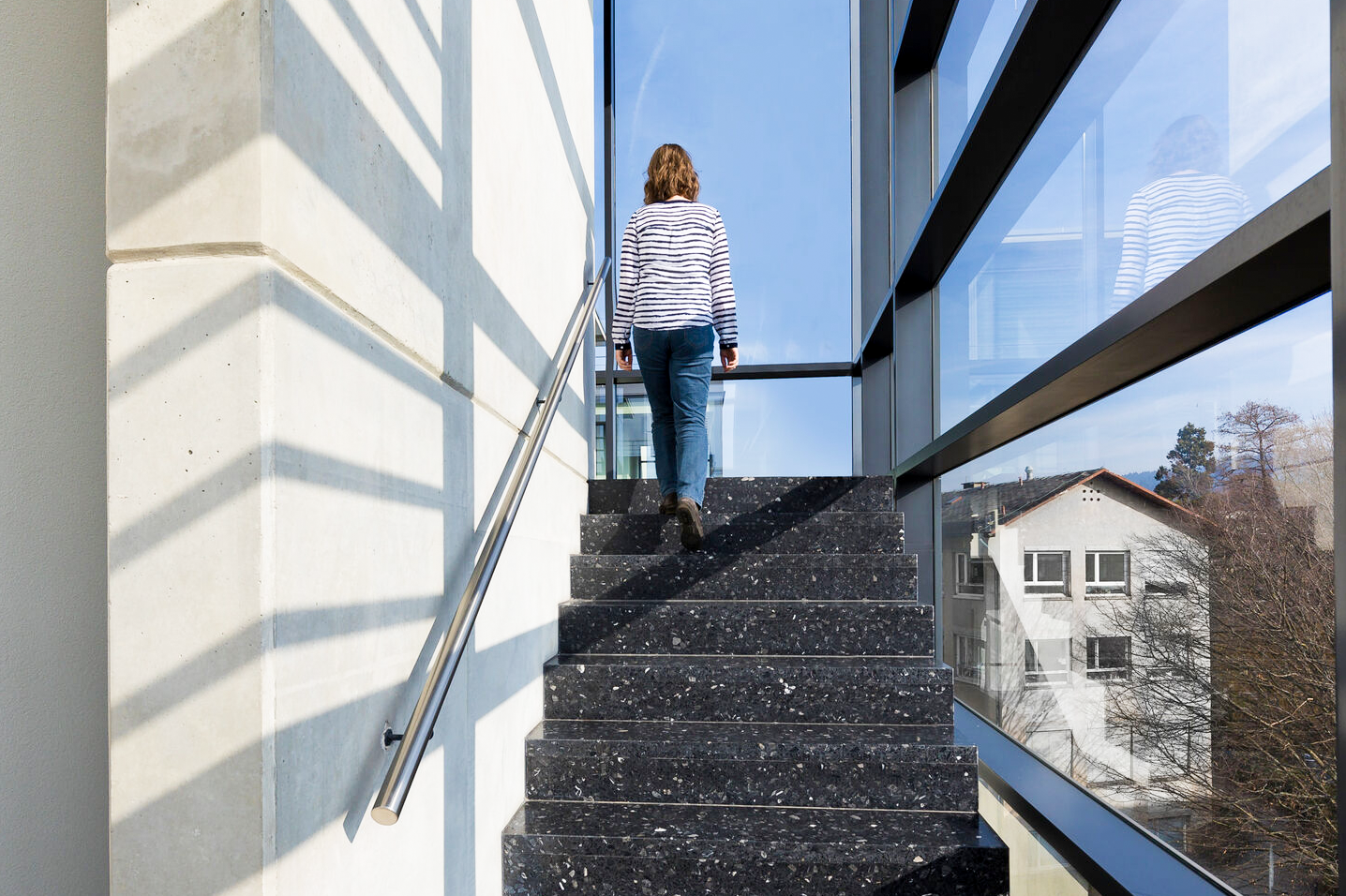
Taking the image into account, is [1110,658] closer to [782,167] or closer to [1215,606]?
[1215,606]

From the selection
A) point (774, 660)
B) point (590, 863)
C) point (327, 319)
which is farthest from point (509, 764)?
point (327, 319)

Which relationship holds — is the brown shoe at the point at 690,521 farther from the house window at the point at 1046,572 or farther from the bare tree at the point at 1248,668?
the bare tree at the point at 1248,668

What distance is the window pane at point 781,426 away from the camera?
17.1ft

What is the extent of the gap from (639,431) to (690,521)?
6.89ft

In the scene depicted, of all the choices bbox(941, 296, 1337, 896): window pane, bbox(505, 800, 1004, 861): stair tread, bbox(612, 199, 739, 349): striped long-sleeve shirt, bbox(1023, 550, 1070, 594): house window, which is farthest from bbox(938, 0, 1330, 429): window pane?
bbox(505, 800, 1004, 861): stair tread

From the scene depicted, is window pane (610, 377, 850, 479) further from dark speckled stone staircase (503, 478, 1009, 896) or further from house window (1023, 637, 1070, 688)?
house window (1023, 637, 1070, 688)

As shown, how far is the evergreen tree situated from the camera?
1.33 m

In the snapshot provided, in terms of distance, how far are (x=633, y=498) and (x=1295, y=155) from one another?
260 centimetres

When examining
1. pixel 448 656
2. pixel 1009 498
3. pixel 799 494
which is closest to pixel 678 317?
pixel 799 494

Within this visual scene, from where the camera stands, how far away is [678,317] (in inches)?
118

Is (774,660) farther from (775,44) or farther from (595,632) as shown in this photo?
(775,44)

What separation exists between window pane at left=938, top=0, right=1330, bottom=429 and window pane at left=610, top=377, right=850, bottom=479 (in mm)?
2481

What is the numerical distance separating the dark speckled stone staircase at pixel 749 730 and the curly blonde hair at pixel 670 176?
46.3 inches

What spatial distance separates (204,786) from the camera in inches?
38.9
